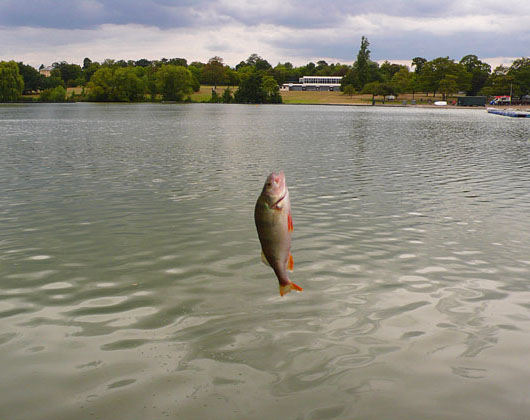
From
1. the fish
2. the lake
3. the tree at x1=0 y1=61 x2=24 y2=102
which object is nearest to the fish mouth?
the fish

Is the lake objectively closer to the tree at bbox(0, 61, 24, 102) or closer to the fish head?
the fish head

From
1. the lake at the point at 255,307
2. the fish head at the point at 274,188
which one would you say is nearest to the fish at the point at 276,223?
the fish head at the point at 274,188

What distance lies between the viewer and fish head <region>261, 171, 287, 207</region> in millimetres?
4621

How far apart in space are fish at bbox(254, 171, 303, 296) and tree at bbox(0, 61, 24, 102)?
656ft

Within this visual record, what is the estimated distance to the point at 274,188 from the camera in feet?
15.4

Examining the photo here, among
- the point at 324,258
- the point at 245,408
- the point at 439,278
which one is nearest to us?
the point at 245,408

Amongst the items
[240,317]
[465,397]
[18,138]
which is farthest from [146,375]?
[18,138]

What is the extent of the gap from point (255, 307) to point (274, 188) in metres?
5.63

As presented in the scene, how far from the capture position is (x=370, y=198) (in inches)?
832

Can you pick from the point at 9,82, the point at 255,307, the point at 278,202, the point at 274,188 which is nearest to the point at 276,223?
the point at 278,202

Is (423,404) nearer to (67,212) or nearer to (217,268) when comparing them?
(217,268)

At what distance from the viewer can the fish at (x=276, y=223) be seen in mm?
4695

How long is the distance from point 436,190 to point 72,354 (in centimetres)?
1904

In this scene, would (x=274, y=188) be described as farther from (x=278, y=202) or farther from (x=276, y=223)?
(x=276, y=223)
